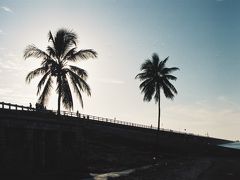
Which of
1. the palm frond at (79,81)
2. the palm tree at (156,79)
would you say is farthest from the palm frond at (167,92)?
the palm frond at (79,81)

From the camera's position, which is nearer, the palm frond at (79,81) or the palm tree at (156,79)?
the palm frond at (79,81)

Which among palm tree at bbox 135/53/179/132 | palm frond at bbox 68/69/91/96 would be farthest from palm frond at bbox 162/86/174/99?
palm frond at bbox 68/69/91/96

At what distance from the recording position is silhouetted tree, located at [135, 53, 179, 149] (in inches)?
2163

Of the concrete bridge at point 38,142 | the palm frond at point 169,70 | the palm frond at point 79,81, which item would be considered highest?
the palm frond at point 169,70

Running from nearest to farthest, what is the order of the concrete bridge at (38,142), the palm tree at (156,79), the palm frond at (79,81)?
the concrete bridge at (38,142) → the palm frond at (79,81) → the palm tree at (156,79)

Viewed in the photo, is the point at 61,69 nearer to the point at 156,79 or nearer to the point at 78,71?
the point at 78,71

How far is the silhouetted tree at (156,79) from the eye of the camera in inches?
2163

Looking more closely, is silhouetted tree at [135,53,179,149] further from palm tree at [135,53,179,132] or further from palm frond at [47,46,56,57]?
palm frond at [47,46,56,57]

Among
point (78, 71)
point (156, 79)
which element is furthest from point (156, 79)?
point (78, 71)

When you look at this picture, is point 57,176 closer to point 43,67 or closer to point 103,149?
point 43,67

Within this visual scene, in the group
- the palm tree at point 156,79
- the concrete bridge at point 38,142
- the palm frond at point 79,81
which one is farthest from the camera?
the palm tree at point 156,79

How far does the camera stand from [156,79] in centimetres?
5503

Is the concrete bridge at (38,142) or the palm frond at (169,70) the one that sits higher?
the palm frond at (169,70)

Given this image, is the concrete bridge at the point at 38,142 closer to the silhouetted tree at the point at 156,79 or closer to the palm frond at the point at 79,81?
the palm frond at the point at 79,81
